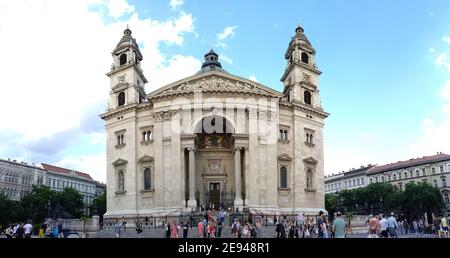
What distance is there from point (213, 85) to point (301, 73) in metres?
12.4

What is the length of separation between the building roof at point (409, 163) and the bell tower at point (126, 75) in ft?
204

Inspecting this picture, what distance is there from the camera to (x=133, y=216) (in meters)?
50.8

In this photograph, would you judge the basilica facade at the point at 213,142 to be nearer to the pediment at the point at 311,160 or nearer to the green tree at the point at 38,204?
the pediment at the point at 311,160

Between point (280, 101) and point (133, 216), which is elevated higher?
point (280, 101)

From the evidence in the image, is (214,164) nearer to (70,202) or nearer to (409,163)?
(70,202)

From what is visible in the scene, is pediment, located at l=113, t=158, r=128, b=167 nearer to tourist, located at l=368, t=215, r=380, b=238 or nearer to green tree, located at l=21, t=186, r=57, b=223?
green tree, located at l=21, t=186, r=57, b=223

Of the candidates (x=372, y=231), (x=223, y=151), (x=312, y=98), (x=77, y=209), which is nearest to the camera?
(x=372, y=231)

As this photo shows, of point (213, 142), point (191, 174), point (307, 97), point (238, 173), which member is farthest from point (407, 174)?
point (191, 174)

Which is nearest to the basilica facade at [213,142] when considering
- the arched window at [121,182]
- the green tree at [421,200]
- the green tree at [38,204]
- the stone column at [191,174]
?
the stone column at [191,174]
